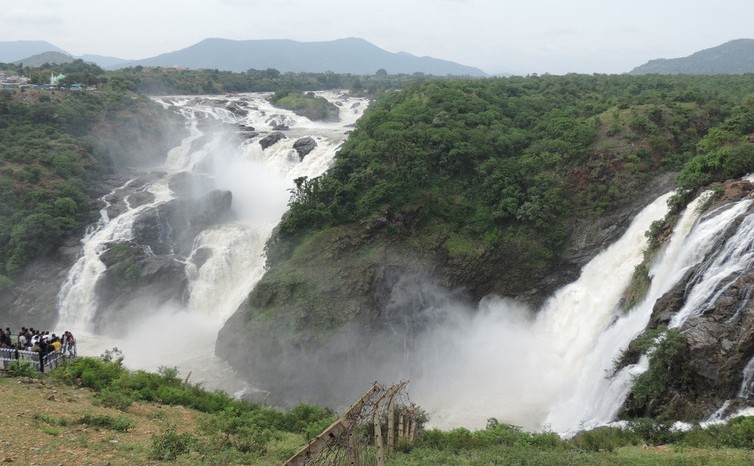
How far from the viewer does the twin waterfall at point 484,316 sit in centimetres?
1575

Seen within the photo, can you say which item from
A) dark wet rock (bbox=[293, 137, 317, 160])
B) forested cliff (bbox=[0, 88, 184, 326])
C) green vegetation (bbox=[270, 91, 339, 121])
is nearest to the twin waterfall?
dark wet rock (bbox=[293, 137, 317, 160])

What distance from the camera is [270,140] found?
38.6m

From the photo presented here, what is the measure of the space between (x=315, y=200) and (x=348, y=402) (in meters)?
9.61

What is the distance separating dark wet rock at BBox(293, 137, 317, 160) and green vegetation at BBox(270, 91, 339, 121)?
20912 millimetres

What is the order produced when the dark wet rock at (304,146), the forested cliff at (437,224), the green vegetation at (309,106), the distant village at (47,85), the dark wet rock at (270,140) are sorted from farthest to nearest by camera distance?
the green vegetation at (309,106) → the distant village at (47,85) → the dark wet rock at (270,140) → the dark wet rock at (304,146) → the forested cliff at (437,224)

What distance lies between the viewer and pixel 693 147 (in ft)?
83.7

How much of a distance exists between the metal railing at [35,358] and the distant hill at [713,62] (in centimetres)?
10357

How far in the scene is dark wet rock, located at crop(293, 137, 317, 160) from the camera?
35.9 m

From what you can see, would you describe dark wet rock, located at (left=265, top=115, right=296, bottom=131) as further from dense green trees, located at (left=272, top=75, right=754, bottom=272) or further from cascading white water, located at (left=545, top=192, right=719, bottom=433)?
cascading white water, located at (left=545, top=192, right=719, bottom=433)

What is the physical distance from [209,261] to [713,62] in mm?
117113

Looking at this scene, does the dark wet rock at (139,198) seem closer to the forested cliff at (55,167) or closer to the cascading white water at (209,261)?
the cascading white water at (209,261)

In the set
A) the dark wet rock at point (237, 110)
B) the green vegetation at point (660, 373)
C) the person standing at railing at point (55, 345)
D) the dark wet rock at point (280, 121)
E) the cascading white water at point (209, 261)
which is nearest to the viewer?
the green vegetation at point (660, 373)

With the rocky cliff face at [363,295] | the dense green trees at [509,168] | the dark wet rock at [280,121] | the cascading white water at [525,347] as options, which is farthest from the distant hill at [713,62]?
the cascading white water at [525,347]

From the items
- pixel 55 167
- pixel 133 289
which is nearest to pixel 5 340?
pixel 133 289
